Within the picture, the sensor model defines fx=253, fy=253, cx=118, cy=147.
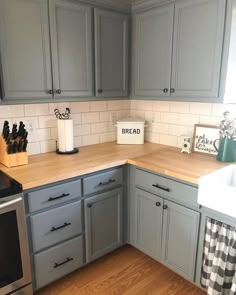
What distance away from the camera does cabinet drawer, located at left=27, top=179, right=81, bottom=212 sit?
163cm

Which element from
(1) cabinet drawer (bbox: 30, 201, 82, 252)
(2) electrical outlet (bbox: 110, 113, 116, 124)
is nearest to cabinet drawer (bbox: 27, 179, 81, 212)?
(1) cabinet drawer (bbox: 30, 201, 82, 252)

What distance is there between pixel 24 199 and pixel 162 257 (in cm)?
116

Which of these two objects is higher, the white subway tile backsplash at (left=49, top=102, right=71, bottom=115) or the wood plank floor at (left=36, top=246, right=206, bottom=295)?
the white subway tile backsplash at (left=49, top=102, right=71, bottom=115)

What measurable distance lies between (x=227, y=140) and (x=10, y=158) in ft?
5.32

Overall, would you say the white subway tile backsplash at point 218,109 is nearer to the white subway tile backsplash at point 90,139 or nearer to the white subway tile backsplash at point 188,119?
the white subway tile backsplash at point 188,119

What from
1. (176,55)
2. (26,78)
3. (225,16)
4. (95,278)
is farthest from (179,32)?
(95,278)

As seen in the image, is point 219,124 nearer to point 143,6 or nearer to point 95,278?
point 143,6

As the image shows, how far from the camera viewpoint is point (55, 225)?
1779mm

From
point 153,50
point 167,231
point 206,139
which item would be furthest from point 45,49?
point 167,231

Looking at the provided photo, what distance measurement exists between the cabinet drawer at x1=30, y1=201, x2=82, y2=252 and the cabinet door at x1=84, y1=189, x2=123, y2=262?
0.10m

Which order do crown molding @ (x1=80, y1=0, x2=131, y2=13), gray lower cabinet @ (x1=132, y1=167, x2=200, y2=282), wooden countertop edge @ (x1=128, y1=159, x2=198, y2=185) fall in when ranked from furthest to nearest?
crown molding @ (x1=80, y1=0, x2=131, y2=13), gray lower cabinet @ (x1=132, y1=167, x2=200, y2=282), wooden countertop edge @ (x1=128, y1=159, x2=198, y2=185)

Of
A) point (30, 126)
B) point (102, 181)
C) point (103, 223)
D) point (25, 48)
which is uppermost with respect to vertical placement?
point (25, 48)

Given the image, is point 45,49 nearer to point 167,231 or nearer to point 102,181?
point 102,181

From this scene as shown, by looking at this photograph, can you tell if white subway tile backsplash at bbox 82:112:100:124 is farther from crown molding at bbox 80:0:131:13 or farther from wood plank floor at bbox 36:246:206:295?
wood plank floor at bbox 36:246:206:295
